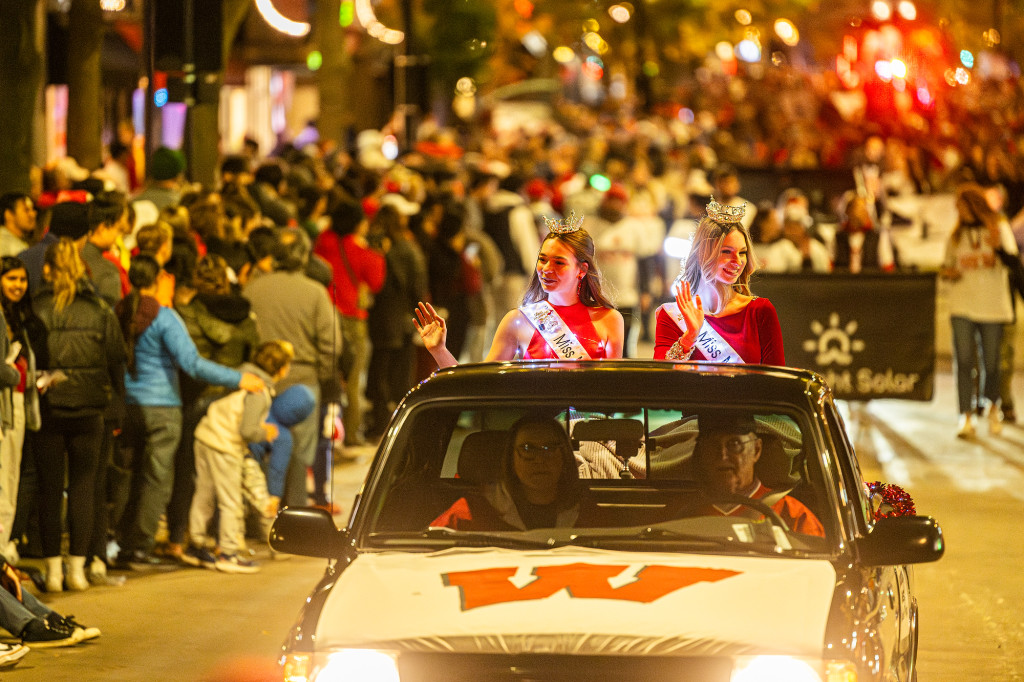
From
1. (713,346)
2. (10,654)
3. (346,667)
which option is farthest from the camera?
(10,654)

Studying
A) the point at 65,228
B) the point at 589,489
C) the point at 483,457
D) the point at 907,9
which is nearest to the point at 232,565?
the point at 65,228

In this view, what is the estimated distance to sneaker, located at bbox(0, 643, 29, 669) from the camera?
7270mm

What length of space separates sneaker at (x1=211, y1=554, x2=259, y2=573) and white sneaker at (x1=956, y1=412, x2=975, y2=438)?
7.08 meters

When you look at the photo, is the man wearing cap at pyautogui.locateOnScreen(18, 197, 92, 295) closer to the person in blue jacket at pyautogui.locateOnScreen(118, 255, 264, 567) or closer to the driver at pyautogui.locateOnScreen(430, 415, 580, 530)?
the person in blue jacket at pyautogui.locateOnScreen(118, 255, 264, 567)

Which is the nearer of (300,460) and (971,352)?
(300,460)

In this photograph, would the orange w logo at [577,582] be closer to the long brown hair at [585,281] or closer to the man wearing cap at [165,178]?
the long brown hair at [585,281]

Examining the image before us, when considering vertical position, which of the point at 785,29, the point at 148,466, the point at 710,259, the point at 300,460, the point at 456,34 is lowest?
the point at 300,460

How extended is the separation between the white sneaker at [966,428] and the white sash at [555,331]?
26.7ft

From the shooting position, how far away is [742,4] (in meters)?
65.5

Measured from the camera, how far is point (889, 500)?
6184 mm

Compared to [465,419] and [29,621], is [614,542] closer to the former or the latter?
[29,621]

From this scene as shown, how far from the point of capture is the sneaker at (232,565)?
9625 mm

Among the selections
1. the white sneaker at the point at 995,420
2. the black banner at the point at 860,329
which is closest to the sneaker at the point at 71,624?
the black banner at the point at 860,329

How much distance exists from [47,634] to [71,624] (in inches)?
7.8
